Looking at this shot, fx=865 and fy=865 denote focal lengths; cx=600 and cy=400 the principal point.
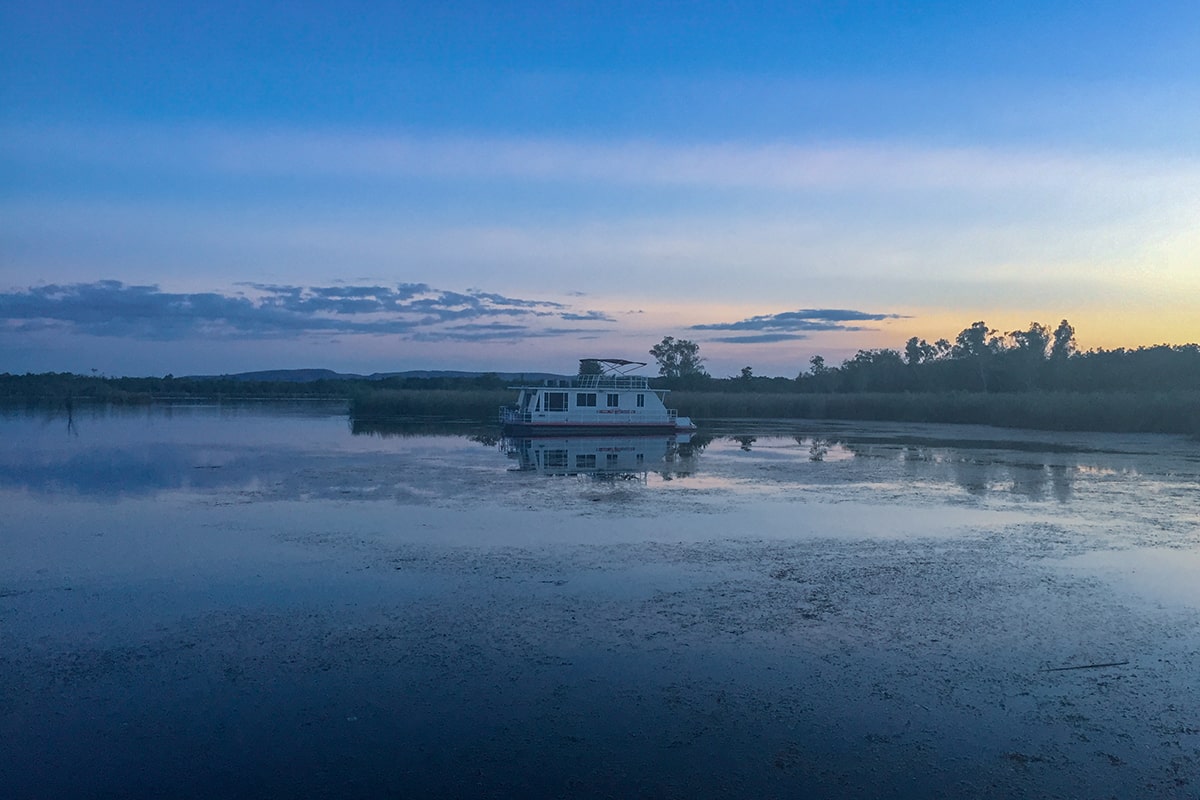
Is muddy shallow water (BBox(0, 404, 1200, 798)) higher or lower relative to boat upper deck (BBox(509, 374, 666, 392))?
lower

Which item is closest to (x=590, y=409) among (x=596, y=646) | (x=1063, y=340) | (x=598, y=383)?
(x=598, y=383)

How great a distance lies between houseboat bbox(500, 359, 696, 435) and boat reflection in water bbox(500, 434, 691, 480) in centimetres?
75

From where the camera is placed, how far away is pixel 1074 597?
895 centimetres

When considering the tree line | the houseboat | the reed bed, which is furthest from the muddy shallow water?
the tree line

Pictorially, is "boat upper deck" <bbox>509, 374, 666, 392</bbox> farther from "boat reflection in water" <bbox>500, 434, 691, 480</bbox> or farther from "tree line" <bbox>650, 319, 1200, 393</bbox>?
"tree line" <bbox>650, 319, 1200, 393</bbox>

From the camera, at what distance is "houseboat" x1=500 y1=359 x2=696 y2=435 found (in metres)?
36.2

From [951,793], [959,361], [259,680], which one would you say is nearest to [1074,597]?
[951,793]

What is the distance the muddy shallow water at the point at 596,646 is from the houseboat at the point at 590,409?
19791 millimetres

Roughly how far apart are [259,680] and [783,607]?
481 cm

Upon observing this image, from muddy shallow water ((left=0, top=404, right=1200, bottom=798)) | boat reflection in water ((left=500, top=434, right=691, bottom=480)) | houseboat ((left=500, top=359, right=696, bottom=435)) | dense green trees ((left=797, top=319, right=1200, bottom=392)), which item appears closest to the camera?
muddy shallow water ((left=0, top=404, right=1200, bottom=798))

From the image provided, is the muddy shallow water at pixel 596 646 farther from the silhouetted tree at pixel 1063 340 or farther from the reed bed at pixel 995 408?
the silhouetted tree at pixel 1063 340

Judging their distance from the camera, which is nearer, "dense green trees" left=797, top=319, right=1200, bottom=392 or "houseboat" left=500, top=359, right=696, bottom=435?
"houseboat" left=500, top=359, right=696, bottom=435

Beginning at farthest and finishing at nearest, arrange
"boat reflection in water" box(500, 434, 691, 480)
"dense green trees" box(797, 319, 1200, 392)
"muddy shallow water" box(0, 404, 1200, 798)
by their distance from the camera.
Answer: "dense green trees" box(797, 319, 1200, 392) < "boat reflection in water" box(500, 434, 691, 480) < "muddy shallow water" box(0, 404, 1200, 798)

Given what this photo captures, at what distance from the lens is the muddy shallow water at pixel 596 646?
508 centimetres
